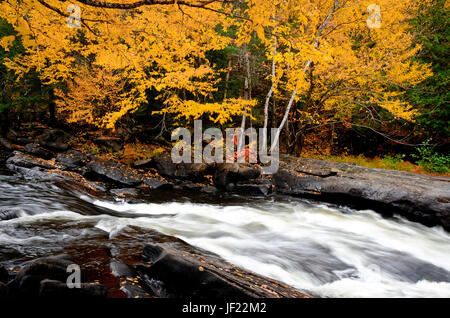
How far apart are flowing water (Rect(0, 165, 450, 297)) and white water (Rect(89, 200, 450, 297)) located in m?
0.02

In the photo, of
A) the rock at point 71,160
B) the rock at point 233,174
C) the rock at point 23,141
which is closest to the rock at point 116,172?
the rock at point 71,160

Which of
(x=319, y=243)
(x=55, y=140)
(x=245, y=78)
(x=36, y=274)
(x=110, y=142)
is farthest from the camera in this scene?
(x=245, y=78)

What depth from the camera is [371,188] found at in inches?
Answer: 292

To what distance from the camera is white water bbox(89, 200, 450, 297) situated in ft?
12.9

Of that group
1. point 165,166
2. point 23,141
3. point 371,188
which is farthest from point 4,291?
point 23,141

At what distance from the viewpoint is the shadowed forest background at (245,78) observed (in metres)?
8.94

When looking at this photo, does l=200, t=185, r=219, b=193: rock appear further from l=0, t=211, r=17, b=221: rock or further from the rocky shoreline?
l=0, t=211, r=17, b=221: rock

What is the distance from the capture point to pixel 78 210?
545 cm

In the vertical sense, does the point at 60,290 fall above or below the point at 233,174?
above

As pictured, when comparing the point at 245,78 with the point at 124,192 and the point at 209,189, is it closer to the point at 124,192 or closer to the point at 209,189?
the point at 209,189

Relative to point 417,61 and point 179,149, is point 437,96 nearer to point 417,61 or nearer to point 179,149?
point 417,61

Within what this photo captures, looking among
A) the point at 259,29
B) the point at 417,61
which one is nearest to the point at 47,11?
the point at 259,29

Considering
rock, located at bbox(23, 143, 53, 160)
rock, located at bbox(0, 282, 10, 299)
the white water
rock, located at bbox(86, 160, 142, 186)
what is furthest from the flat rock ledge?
rock, located at bbox(0, 282, 10, 299)

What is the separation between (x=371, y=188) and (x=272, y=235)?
3.82 metres
